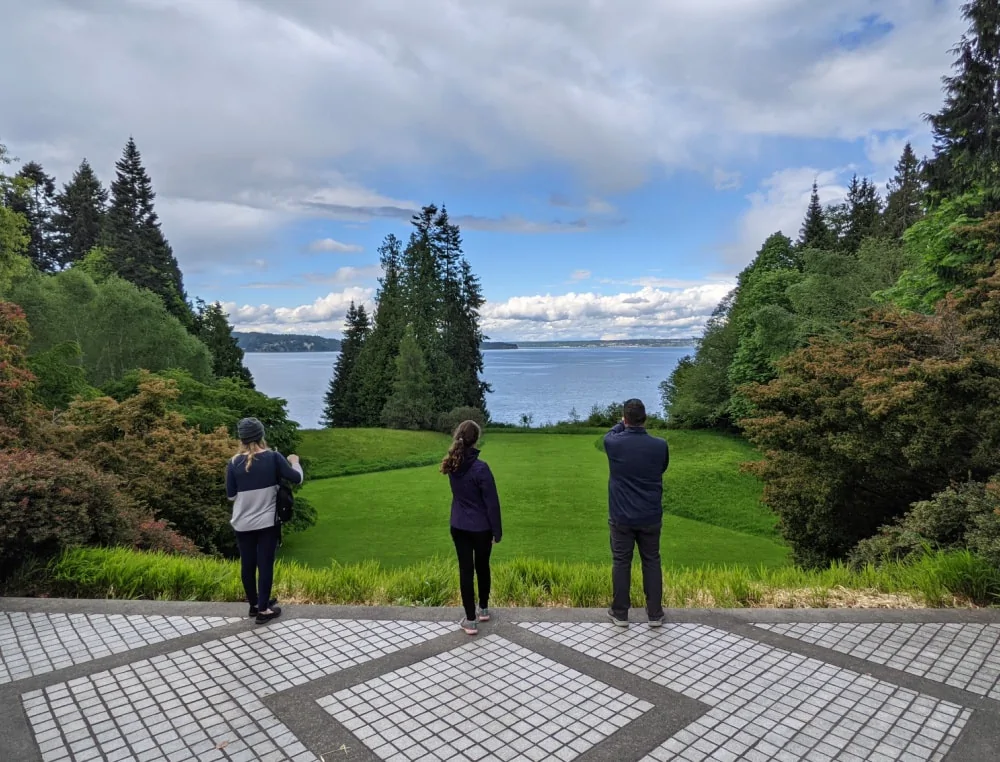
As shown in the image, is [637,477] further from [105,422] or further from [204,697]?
[105,422]

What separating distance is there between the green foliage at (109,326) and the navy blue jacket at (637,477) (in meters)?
29.2

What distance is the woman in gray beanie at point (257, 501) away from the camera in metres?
5.24

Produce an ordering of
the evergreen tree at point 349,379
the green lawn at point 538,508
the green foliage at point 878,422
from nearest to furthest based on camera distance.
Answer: the green foliage at point 878,422 → the green lawn at point 538,508 → the evergreen tree at point 349,379

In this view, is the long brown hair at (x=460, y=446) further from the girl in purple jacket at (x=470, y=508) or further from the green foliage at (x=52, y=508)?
the green foliage at (x=52, y=508)

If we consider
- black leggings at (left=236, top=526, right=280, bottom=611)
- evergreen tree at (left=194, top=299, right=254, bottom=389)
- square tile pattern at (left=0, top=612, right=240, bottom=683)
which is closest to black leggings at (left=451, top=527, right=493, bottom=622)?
black leggings at (left=236, top=526, right=280, bottom=611)

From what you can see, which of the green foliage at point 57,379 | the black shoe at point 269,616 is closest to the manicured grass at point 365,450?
the green foliage at point 57,379

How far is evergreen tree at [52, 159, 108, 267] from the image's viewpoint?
44.2m

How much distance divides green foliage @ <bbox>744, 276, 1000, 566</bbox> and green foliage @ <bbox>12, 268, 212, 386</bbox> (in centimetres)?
2839

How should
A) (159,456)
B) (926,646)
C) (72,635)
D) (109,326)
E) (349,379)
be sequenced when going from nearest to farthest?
(926,646)
(72,635)
(159,456)
(109,326)
(349,379)

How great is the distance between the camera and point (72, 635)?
5.07m

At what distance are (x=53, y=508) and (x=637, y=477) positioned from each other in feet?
20.6

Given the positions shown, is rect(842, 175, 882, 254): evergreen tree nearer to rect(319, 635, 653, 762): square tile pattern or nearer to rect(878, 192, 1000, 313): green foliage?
rect(878, 192, 1000, 313): green foliage

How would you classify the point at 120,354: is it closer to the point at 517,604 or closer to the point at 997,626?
the point at 517,604

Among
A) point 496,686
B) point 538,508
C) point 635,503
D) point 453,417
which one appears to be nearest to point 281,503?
point 496,686
